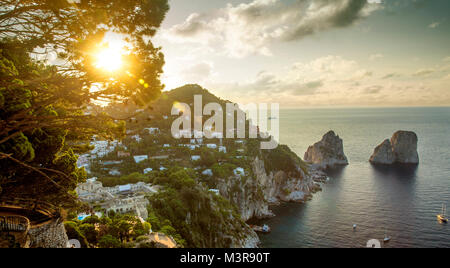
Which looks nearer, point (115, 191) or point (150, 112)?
point (150, 112)

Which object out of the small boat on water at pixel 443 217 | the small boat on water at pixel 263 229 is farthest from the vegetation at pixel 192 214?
the small boat on water at pixel 443 217

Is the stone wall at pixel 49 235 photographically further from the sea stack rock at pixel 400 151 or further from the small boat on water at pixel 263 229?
the sea stack rock at pixel 400 151

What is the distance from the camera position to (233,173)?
35125mm

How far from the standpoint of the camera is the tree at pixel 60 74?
516cm

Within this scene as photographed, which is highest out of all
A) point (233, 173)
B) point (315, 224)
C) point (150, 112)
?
point (150, 112)

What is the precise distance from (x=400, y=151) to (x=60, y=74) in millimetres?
77711

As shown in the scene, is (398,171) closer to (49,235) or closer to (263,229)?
(263,229)

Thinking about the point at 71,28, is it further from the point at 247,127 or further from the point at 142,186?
the point at 247,127

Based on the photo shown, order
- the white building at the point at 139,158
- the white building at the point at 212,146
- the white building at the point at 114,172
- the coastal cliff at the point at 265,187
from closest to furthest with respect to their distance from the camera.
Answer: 1. the white building at the point at 114,172
2. the coastal cliff at the point at 265,187
3. the white building at the point at 139,158
4. the white building at the point at 212,146

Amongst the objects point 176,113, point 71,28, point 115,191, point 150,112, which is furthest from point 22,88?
point 176,113

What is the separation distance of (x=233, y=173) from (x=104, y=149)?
88.0 feet

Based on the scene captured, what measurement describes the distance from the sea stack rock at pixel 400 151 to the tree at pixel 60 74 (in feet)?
234
